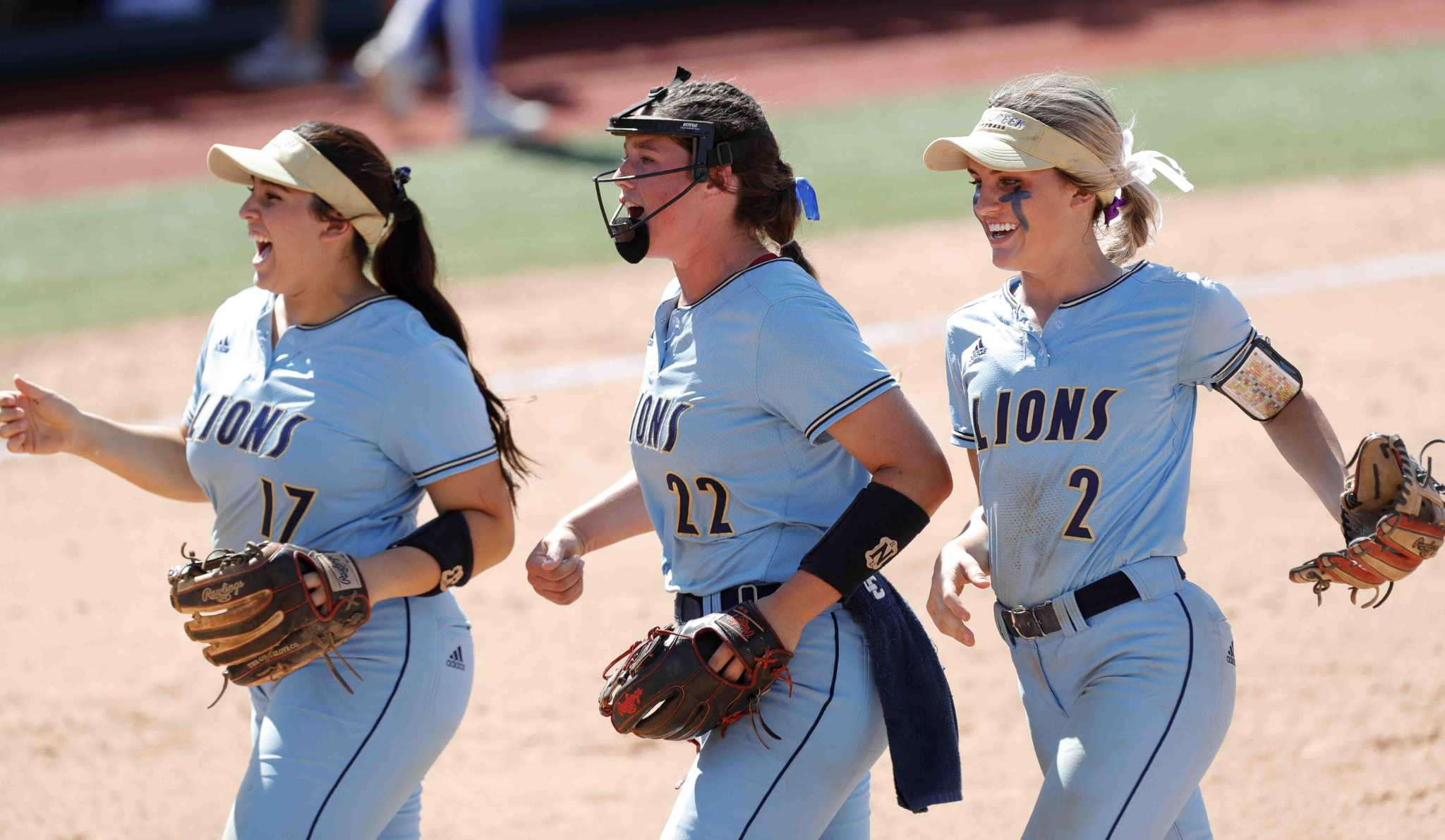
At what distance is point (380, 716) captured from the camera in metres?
3.20

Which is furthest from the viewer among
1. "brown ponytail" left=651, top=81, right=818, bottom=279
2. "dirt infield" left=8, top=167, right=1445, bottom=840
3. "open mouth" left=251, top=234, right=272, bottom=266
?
"dirt infield" left=8, top=167, right=1445, bottom=840

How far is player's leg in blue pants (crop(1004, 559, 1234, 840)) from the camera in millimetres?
2809

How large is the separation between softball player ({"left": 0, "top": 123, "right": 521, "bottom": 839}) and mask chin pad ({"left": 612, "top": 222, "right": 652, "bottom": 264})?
0.48 meters

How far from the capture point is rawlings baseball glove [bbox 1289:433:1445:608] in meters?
2.76

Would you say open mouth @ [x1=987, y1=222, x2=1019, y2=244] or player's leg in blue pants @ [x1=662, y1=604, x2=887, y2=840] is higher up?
open mouth @ [x1=987, y1=222, x2=1019, y2=244]

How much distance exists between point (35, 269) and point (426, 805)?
745cm

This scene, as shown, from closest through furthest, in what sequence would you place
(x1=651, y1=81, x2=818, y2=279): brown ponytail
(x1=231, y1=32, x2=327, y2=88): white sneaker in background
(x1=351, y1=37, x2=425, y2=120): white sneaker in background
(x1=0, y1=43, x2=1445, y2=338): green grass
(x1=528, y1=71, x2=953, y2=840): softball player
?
(x1=528, y1=71, x2=953, y2=840): softball player < (x1=651, y1=81, x2=818, y2=279): brown ponytail < (x1=0, y1=43, x2=1445, y2=338): green grass < (x1=351, y1=37, x2=425, y2=120): white sneaker in background < (x1=231, y1=32, x2=327, y2=88): white sneaker in background

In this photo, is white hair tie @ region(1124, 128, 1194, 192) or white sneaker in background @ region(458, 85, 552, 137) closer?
white hair tie @ region(1124, 128, 1194, 192)

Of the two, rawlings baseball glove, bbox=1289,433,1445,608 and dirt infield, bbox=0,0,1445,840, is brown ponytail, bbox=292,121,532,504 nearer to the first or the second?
dirt infield, bbox=0,0,1445,840

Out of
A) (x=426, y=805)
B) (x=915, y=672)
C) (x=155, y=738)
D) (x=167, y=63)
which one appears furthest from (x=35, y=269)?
(x=915, y=672)

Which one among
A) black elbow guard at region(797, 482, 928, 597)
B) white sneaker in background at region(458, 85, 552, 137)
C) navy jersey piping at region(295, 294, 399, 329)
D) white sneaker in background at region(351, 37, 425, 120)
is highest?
black elbow guard at region(797, 482, 928, 597)

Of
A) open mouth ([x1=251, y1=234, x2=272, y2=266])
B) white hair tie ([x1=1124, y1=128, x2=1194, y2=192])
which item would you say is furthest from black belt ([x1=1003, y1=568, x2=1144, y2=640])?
open mouth ([x1=251, y1=234, x2=272, y2=266])

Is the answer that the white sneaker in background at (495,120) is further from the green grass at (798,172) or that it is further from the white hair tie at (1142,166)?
the white hair tie at (1142,166)

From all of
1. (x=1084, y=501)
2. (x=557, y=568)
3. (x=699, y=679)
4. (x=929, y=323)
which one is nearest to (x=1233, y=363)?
(x=1084, y=501)
